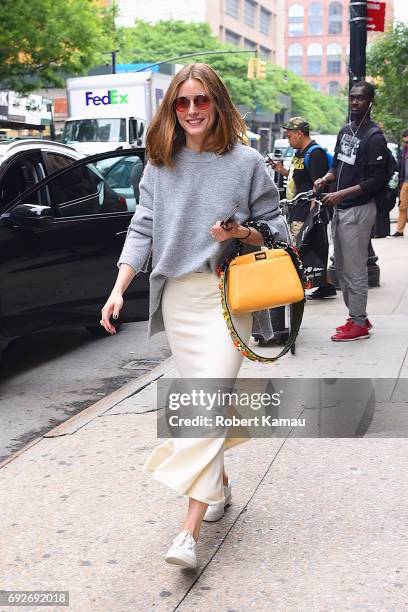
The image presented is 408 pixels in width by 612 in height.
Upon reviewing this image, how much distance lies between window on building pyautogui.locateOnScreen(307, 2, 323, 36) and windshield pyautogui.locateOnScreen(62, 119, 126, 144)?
142893mm

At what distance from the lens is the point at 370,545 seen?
3.55m

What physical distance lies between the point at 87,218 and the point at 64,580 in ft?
14.2

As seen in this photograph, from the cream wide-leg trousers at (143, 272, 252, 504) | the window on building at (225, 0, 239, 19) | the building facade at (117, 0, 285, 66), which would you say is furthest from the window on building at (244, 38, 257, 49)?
the cream wide-leg trousers at (143, 272, 252, 504)

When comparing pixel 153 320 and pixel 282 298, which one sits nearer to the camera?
pixel 282 298

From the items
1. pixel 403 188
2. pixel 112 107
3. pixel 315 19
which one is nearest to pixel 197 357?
pixel 403 188

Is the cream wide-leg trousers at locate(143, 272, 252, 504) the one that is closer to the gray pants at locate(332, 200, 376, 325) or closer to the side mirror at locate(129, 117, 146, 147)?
the gray pants at locate(332, 200, 376, 325)

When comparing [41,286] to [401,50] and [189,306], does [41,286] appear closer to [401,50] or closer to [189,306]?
[189,306]

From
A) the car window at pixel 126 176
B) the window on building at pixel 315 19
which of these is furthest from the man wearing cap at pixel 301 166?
the window on building at pixel 315 19

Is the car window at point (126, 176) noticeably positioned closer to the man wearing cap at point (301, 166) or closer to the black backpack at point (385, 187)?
the man wearing cap at point (301, 166)

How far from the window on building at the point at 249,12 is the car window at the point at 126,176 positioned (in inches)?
3919

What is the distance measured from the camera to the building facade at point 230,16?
91.7 m

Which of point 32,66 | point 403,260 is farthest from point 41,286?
point 32,66

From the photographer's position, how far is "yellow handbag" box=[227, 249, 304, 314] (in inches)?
132

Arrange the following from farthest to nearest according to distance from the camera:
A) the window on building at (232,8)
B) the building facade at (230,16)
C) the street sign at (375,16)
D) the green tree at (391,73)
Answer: the window on building at (232,8) → the building facade at (230,16) → the green tree at (391,73) → the street sign at (375,16)
